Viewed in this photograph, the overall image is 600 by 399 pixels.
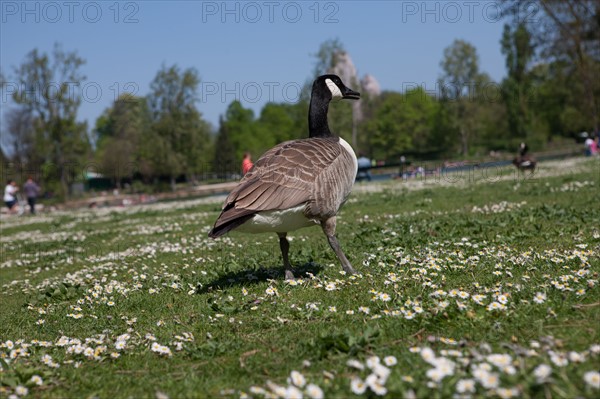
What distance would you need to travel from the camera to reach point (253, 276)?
8.80 meters

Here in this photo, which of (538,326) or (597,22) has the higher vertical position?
(597,22)

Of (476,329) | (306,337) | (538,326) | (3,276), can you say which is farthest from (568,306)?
(3,276)

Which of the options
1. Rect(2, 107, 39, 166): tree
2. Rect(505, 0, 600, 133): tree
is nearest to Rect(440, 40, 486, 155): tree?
Rect(505, 0, 600, 133): tree

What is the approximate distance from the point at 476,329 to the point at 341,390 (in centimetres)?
186

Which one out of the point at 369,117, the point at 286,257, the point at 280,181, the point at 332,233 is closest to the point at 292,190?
the point at 280,181

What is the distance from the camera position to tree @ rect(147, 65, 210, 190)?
Answer: 85.6 m

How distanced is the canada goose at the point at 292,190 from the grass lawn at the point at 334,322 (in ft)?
3.27

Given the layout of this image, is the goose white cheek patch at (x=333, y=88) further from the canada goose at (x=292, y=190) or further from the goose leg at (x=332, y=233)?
the goose leg at (x=332, y=233)

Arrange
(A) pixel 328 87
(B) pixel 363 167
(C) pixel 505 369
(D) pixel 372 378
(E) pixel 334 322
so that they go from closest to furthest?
(C) pixel 505 369 → (D) pixel 372 378 → (E) pixel 334 322 → (A) pixel 328 87 → (B) pixel 363 167

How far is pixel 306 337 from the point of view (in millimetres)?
5445

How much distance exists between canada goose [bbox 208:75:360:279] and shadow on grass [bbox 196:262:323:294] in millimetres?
427

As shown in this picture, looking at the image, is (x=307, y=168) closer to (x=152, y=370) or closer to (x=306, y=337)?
(x=306, y=337)

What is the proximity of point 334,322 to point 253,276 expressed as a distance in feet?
10.3

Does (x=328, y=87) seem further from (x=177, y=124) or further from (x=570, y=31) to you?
(x=177, y=124)
